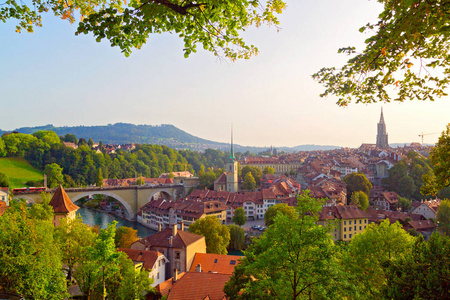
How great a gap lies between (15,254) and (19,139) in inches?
2836

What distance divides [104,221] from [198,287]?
119 feet

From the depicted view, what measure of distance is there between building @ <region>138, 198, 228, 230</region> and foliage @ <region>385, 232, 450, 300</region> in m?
28.1

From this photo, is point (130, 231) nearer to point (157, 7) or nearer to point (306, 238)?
point (306, 238)

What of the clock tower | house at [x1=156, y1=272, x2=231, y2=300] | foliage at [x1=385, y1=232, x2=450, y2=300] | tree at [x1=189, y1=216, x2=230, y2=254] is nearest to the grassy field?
the clock tower

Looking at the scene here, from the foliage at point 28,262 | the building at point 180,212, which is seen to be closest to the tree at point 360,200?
the building at point 180,212

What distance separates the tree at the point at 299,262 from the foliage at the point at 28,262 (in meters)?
7.58

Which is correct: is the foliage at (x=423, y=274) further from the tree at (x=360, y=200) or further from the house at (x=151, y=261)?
the tree at (x=360, y=200)

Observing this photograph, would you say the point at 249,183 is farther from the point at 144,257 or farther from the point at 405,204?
the point at 144,257

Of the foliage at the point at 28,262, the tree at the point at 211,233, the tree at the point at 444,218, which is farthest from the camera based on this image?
the tree at the point at 444,218

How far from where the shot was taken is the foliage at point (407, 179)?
48.2 m

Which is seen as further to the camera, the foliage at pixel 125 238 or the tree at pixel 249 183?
the tree at pixel 249 183

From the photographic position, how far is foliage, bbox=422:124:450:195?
16.8 ft

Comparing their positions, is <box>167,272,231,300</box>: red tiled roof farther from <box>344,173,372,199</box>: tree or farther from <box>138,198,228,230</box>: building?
<box>344,173,372,199</box>: tree

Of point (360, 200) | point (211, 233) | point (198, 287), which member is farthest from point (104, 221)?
point (198, 287)
